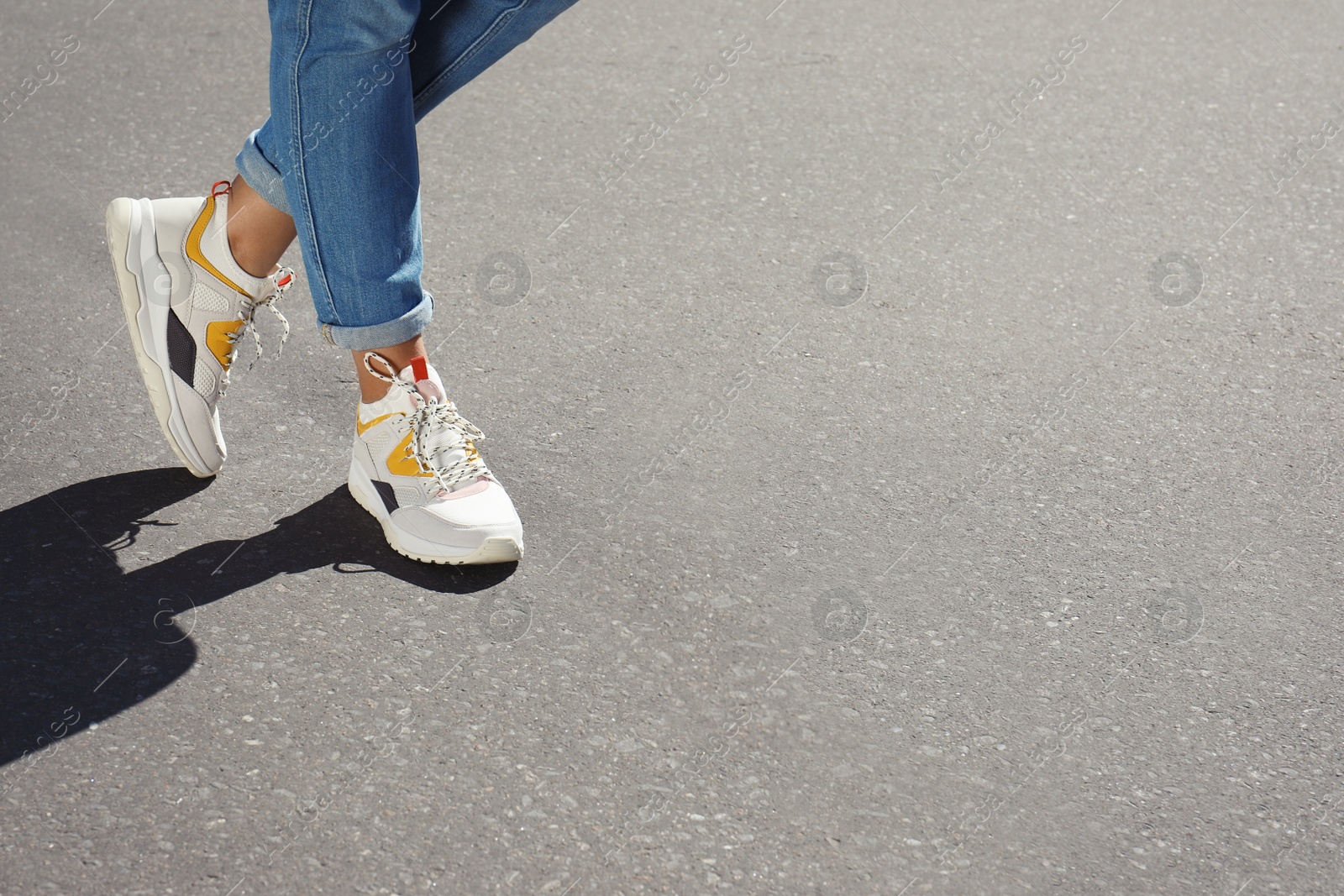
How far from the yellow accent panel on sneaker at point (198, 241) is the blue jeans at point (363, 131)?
0.44 feet

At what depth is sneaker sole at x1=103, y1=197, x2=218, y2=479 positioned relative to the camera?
234cm

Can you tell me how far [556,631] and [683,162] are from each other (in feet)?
6.87

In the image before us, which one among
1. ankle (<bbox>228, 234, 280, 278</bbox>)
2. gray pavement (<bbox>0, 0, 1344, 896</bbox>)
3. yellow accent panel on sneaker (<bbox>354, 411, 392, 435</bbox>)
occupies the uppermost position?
ankle (<bbox>228, 234, 280, 278</bbox>)

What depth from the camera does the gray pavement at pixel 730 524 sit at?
1.79 metres

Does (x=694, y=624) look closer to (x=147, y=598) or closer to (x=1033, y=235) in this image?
(x=147, y=598)

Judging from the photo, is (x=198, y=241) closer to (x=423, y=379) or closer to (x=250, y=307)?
(x=250, y=307)

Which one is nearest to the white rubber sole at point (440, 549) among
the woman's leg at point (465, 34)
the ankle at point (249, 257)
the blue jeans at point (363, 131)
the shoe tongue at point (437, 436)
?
the shoe tongue at point (437, 436)

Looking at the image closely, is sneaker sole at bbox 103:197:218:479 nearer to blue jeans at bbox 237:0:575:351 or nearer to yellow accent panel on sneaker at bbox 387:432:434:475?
blue jeans at bbox 237:0:575:351

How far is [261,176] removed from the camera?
2217 mm

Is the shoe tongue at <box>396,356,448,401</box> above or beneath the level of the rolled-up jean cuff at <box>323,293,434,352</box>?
beneath

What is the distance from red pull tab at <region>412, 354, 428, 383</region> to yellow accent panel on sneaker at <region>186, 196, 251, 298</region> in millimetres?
409

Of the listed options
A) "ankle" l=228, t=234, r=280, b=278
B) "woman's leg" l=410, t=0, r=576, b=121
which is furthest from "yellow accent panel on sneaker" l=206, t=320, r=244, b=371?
"woman's leg" l=410, t=0, r=576, b=121

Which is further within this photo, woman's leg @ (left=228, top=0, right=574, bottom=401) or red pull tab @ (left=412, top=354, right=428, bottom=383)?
red pull tab @ (left=412, top=354, right=428, bottom=383)

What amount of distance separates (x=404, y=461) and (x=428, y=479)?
7 centimetres
